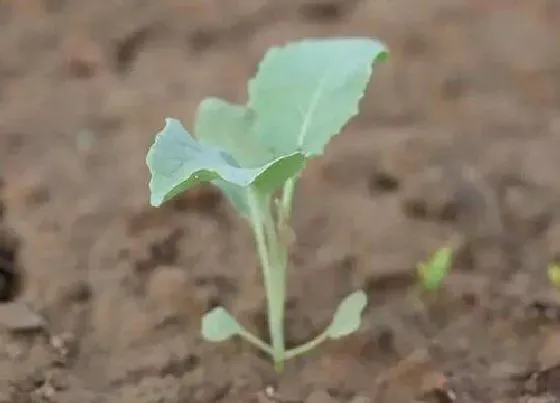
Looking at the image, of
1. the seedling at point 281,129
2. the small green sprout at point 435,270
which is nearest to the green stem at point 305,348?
the seedling at point 281,129

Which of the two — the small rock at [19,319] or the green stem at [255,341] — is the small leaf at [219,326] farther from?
the small rock at [19,319]

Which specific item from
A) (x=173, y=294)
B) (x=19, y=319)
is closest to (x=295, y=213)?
(x=173, y=294)

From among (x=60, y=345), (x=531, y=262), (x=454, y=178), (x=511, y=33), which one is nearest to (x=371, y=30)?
(x=511, y=33)

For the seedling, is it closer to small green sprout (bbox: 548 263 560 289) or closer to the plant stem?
the plant stem

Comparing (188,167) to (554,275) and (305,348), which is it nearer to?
(305,348)

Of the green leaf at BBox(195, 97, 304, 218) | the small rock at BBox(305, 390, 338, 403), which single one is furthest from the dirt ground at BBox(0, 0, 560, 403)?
the green leaf at BBox(195, 97, 304, 218)

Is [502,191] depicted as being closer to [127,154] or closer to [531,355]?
[531,355]
